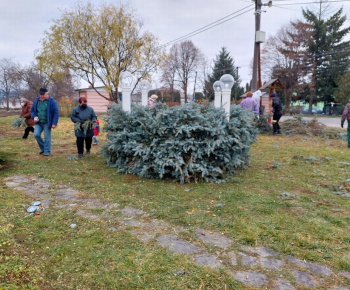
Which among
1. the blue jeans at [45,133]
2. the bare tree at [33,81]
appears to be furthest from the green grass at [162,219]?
the bare tree at [33,81]

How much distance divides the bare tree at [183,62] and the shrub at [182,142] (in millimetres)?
40519

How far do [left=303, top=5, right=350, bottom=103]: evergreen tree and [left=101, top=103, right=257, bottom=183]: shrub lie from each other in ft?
122

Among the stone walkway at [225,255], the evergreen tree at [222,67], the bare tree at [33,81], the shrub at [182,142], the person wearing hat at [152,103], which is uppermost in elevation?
the evergreen tree at [222,67]

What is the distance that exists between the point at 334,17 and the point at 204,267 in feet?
147

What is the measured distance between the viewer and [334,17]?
121ft

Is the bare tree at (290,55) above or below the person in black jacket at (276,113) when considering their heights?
above

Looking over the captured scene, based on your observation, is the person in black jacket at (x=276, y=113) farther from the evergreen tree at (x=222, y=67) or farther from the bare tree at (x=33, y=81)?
the evergreen tree at (x=222, y=67)

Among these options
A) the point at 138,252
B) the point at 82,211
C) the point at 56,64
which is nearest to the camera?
the point at 138,252

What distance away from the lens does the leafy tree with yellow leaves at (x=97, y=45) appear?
16.2 meters

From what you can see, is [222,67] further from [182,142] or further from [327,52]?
[182,142]

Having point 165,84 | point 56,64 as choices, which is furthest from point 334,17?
point 56,64

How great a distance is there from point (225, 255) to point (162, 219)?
102 centimetres

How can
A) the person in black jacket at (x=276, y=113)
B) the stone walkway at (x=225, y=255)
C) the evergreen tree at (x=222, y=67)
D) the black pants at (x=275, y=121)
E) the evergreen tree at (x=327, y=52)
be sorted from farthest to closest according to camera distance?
the evergreen tree at (x=222, y=67) < the evergreen tree at (x=327, y=52) < the black pants at (x=275, y=121) < the person in black jacket at (x=276, y=113) < the stone walkway at (x=225, y=255)

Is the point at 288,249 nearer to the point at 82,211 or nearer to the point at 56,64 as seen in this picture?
the point at 82,211
